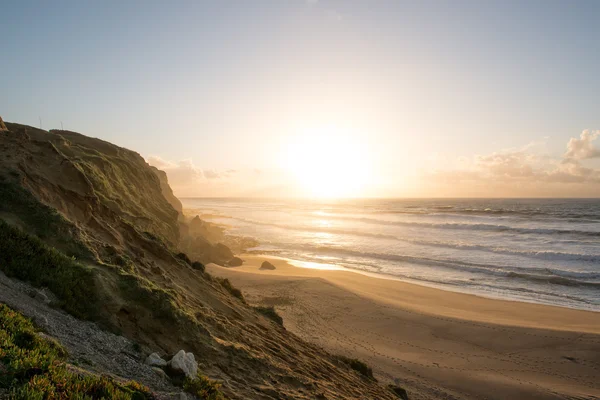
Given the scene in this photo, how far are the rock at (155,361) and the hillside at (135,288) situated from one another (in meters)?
0.51

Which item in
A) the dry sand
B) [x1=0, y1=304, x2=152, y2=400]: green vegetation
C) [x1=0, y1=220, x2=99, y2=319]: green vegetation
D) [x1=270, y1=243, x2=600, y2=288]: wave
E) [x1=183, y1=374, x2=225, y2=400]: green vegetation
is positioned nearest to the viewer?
[x1=0, y1=304, x2=152, y2=400]: green vegetation

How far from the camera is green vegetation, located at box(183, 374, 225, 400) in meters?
6.27

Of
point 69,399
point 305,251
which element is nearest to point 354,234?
point 305,251

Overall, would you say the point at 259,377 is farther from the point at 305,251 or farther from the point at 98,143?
the point at 305,251

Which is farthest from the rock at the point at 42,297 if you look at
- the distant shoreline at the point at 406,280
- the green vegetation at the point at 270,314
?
the distant shoreline at the point at 406,280

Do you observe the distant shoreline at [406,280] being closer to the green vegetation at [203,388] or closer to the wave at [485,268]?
the wave at [485,268]

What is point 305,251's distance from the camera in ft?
139

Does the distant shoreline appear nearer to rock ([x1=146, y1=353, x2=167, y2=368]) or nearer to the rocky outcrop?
the rocky outcrop

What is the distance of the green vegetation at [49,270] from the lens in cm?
768

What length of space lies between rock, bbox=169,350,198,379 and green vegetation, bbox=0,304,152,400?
44.9 inches

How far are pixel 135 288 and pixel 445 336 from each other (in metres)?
15.3

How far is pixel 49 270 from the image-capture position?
8062 mm

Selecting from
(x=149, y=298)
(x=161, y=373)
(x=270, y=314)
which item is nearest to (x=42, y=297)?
(x=149, y=298)

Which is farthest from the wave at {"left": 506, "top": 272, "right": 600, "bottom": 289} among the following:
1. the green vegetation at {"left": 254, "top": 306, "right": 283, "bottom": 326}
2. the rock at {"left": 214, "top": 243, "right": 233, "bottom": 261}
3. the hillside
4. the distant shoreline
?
the rock at {"left": 214, "top": 243, "right": 233, "bottom": 261}
